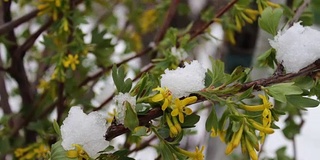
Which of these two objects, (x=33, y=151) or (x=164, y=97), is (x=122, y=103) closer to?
(x=164, y=97)

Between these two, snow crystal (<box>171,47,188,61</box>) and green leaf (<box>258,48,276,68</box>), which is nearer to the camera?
green leaf (<box>258,48,276,68</box>)

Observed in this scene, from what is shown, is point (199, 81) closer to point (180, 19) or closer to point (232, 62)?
point (232, 62)

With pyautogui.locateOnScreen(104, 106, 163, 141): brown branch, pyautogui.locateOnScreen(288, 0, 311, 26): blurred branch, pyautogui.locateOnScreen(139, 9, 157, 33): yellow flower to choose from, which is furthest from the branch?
pyautogui.locateOnScreen(139, 9, 157, 33): yellow flower

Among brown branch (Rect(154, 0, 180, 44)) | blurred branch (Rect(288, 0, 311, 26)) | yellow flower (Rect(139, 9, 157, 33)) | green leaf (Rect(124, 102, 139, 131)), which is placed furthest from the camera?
yellow flower (Rect(139, 9, 157, 33))

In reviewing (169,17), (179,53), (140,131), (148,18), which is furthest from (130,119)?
(148,18)

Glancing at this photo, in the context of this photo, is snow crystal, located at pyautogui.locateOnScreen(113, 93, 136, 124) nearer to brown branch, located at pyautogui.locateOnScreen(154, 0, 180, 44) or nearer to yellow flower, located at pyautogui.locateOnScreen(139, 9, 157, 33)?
brown branch, located at pyautogui.locateOnScreen(154, 0, 180, 44)

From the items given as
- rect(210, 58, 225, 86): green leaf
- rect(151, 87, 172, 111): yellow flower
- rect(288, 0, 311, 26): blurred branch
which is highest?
rect(151, 87, 172, 111): yellow flower

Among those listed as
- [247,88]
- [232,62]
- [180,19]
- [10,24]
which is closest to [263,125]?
[247,88]
